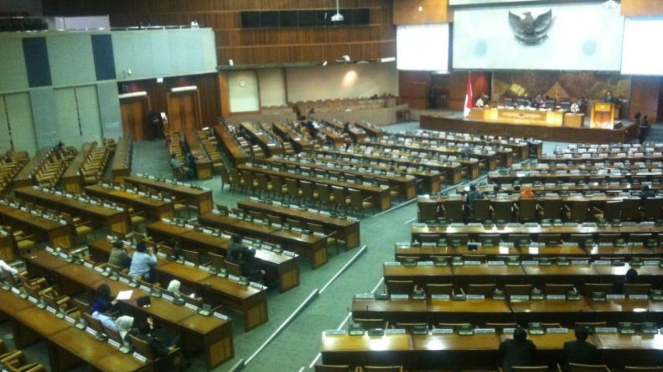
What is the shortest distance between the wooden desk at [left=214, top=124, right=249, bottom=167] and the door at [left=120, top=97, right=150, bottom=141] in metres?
3.64

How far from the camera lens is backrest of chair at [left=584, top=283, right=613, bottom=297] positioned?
27.4 ft

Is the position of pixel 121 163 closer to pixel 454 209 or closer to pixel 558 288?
pixel 454 209

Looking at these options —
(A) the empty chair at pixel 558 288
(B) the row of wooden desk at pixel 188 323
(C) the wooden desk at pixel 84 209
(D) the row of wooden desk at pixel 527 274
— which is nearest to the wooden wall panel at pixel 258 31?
(C) the wooden desk at pixel 84 209

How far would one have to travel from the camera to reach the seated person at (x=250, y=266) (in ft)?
32.0

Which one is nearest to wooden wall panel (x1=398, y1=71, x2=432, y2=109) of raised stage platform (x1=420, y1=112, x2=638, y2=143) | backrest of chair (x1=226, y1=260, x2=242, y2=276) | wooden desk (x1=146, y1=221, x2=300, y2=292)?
raised stage platform (x1=420, y1=112, x2=638, y2=143)

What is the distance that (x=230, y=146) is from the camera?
21484 millimetres

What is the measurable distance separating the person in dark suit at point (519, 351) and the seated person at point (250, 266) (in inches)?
182

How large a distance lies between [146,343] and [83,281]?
2.97 m

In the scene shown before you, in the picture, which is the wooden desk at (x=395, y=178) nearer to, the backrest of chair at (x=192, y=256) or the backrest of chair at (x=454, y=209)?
the backrest of chair at (x=454, y=209)

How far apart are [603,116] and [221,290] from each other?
1926 cm

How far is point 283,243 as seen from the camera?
38.8 ft

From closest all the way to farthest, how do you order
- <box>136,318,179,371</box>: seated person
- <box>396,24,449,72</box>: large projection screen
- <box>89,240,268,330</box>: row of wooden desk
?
<box>136,318,179,371</box>: seated person → <box>89,240,268,330</box>: row of wooden desk → <box>396,24,449,72</box>: large projection screen

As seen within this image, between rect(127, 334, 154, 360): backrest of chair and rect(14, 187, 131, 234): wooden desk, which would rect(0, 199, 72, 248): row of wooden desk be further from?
rect(127, 334, 154, 360): backrest of chair

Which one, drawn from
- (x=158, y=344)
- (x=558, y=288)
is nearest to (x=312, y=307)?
(x=158, y=344)
